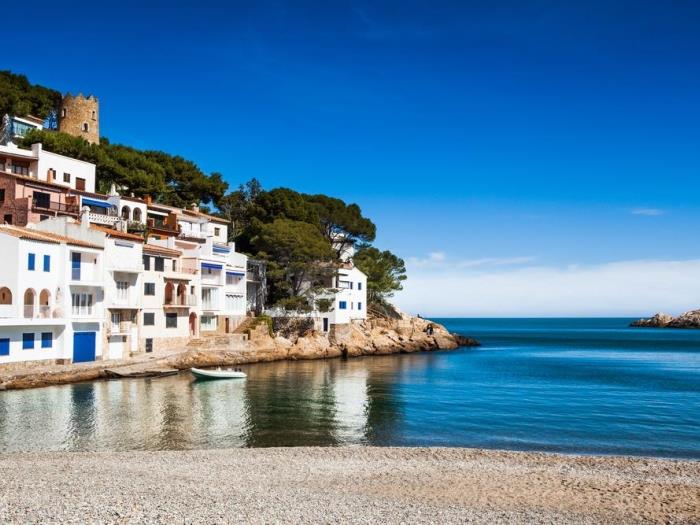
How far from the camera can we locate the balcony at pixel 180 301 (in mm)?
56306

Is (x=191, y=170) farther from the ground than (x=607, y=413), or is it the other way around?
(x=191, y=170)

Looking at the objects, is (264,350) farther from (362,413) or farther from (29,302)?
(362,413)

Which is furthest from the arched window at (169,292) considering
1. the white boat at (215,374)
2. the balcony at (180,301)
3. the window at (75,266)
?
the white boat at (215,374)

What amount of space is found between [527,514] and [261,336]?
2030 inches

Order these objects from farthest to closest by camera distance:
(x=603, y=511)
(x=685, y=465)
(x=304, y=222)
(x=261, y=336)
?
(x=304, y=222)
(x=261, y=336)
(x=685, y=465)
(x=603, y=511)

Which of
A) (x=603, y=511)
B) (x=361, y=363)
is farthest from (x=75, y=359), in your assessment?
(x=603, y=511)

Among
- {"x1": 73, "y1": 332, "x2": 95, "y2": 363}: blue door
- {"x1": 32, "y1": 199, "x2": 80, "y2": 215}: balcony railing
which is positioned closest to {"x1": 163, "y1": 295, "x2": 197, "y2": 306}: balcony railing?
{"x1": 73, "y1": 332, "x2": 95, "y2": 363}: blue door

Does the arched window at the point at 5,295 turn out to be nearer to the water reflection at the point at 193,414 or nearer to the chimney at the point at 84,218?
the water reflection at the point at 193,414

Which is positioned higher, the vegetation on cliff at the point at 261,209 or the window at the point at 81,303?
the vegetation on cliff at the point at 261,209

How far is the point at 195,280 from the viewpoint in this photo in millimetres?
59781

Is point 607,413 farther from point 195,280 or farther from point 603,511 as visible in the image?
point 195,280

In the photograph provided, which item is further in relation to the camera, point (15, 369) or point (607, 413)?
point (15, 369)

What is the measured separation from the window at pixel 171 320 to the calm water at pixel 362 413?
7.98 metres

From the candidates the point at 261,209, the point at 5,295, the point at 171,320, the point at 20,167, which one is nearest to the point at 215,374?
the point at 171,320
